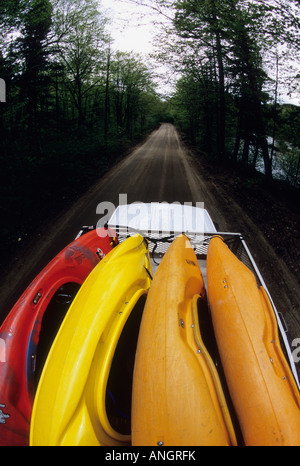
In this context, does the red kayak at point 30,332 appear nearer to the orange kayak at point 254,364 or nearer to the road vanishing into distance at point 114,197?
the orange kayak at point 254,364

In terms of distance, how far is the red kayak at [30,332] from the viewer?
1307 mm

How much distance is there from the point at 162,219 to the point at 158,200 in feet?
15.6

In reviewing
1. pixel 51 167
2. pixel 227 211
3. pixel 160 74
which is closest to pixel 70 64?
pixel 160 74

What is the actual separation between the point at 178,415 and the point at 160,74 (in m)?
15.7

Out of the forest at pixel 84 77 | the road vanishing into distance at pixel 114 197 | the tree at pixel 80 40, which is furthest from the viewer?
the tree at pixel 80 40

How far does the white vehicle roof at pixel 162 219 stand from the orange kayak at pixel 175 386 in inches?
66.7

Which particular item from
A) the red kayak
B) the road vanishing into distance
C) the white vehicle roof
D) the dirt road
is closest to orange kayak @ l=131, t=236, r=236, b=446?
the red kayak

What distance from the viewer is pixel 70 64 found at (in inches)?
571

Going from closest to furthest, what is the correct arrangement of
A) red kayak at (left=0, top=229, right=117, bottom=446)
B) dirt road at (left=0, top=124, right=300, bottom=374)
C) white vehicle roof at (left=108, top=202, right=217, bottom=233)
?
1. red kayak at (left=0, top=229, right=117, bottom=446)
2. white vehicle roof at (left=108, top=202, right=217, bottom=233)
3. dirt road at (left=0, top=124, right=300, bottom=374)

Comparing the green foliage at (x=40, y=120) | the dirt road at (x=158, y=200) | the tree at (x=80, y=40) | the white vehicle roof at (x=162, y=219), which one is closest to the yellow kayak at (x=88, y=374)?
the white vehicle roof at (x=162, y=219)

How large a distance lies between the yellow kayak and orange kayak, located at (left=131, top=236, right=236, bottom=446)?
207 mm

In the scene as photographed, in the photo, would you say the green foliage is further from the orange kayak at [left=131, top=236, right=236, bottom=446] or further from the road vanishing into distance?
the orange kayak at [left=131, top=236, right=236, bottom=446]

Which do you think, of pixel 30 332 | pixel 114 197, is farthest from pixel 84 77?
pixel 30 332

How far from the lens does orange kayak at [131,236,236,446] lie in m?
1.14
